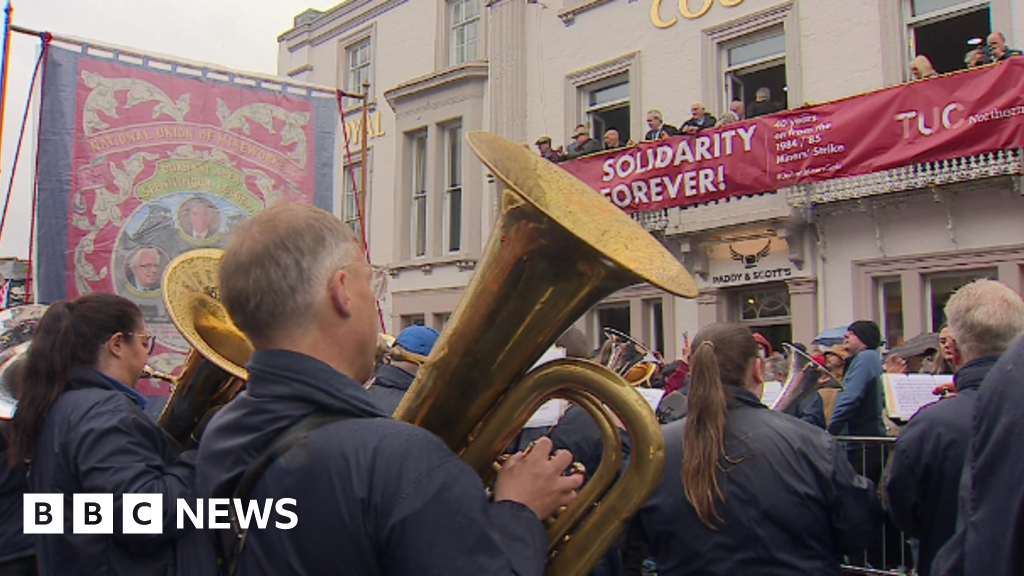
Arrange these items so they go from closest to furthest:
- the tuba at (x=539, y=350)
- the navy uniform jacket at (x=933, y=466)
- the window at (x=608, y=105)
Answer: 1. the tuba at (x=539, y=350)
2. the navy uniform jacket at (x=933, y=466)
3. the window at (x=608, y=105)

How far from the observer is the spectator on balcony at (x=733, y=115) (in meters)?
8.96

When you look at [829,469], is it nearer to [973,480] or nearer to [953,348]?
[953,348]

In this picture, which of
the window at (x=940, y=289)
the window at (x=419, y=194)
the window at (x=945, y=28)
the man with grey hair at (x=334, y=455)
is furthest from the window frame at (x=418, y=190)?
the man with grey hair at (x=334, y=455)

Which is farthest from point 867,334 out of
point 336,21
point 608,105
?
point 336,21

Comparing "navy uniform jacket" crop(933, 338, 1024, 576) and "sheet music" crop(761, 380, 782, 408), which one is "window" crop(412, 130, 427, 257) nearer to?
"sheet music" crop(761, 380, 782, 408)

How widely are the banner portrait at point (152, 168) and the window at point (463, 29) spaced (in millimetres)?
8861

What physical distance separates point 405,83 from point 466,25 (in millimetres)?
1534

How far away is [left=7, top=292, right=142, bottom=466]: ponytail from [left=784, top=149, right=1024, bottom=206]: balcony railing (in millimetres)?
7384

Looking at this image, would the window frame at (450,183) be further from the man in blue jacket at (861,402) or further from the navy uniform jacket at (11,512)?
the navy uniform jacket at (11,512)

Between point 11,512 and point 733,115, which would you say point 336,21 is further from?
point 11,512

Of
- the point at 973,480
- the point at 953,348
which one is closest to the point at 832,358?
the point at 953,348

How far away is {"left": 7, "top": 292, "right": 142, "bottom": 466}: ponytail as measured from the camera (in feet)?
7.04

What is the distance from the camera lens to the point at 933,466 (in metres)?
2.31

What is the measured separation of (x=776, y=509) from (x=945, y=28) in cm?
843
